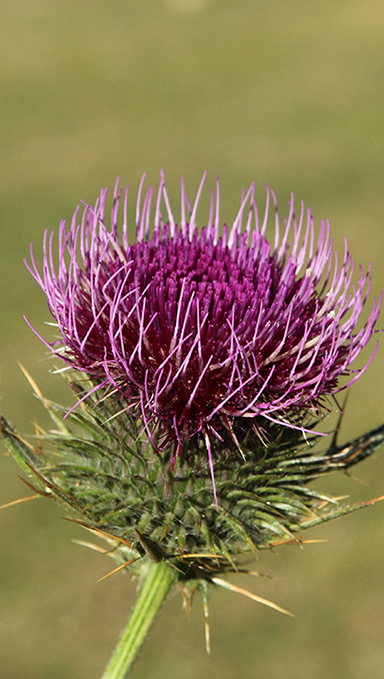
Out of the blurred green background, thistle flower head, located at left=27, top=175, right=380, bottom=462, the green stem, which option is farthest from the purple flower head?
the blurred green background

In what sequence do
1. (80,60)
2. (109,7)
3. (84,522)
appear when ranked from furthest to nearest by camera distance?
(109,7) → (80,60) → (84,522)

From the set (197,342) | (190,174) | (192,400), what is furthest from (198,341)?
(190,174)

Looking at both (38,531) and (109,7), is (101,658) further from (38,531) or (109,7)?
(109,7)

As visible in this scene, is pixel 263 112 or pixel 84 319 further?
pixel 263 112

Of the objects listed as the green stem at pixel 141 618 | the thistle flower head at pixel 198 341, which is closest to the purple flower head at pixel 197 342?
the thistle flower head at pixel 198 341

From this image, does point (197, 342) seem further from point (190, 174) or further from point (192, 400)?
point (190, 174)

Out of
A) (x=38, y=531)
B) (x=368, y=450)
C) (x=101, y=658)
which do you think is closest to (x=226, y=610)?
(x=101, y=658)

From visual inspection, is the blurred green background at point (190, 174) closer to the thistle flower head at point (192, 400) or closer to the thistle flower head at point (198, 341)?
the thistle flower head at point (192, 400)
